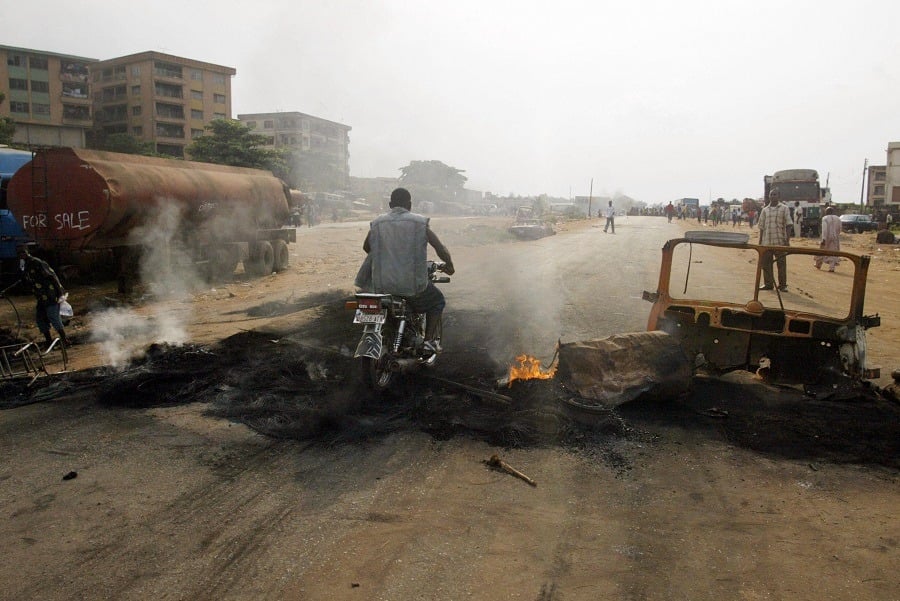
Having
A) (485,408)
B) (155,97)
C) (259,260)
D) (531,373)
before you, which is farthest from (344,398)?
(155,97)

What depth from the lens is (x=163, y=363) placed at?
21.9ft

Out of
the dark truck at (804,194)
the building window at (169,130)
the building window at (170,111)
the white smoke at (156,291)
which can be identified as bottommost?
the white smoke at (156,291)

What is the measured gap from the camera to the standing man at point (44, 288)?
7.75 m

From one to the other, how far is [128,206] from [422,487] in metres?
10.4

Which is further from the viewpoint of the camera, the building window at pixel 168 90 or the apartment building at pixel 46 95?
the building window at pixel 168 90

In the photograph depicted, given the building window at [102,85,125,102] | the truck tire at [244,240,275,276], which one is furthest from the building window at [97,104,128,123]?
the truck tire at [244,240,275,276]

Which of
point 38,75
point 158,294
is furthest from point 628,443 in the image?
point 38,75

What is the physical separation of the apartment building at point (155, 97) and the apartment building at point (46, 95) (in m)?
3.19

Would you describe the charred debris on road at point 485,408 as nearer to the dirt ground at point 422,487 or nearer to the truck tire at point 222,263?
the dirt ground at point 422,487

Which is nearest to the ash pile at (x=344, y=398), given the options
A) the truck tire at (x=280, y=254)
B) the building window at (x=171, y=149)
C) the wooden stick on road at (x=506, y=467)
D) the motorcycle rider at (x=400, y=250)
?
the wooden stick on road at (x=506, y=467)

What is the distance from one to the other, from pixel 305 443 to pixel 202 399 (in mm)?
1525

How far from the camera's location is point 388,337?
19.4 ft

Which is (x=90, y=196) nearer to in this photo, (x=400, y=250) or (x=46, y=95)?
(x=400, y=250)

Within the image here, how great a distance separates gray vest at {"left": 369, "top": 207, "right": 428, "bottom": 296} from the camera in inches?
233
